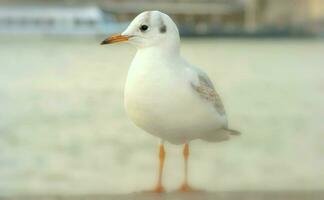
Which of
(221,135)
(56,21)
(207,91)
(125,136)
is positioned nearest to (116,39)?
(207,91)

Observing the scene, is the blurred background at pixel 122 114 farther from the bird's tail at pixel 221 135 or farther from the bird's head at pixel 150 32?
the bird's head at pixel 150 32

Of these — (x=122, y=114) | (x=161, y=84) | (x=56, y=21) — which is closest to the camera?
(x=161, y=84)

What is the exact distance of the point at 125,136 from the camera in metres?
6.95

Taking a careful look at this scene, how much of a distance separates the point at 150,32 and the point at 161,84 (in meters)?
0.09

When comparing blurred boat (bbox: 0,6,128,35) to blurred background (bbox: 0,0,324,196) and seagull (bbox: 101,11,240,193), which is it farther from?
seagull (bbox: 101,11,240,193)

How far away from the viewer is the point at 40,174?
5422 mm

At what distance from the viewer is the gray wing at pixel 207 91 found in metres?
1.54

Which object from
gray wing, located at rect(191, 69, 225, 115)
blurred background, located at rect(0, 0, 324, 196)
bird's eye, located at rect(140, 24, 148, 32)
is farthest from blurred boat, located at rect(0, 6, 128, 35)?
bird's eye, located at rect(140, 24, 148, 32)

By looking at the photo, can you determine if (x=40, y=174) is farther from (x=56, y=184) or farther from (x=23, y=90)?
(x=23, y=90)

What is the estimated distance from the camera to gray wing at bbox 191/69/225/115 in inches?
60.7

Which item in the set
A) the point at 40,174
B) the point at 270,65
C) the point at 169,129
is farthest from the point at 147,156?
the point at 270,65

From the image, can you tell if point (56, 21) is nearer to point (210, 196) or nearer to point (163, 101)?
point (210, 196)

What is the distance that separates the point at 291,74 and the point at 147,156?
7659mm

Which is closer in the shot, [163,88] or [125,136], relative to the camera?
[163,88]
